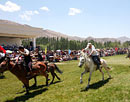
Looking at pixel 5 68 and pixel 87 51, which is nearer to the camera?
pixel 5 68

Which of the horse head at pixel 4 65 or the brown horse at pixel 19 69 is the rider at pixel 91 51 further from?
the horse head at pixel 4 65

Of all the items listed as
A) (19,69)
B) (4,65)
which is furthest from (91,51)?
(4,65)

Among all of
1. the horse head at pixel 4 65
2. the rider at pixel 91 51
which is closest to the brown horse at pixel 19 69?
the horse head at pixel 4 65

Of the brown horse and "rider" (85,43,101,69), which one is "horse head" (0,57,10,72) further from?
"rider" (85,43,101,69)

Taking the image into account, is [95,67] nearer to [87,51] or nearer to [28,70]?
[87,51]

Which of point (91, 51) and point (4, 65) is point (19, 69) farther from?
point (91, 51)

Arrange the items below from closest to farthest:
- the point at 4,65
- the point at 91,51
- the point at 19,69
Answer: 1. the point at 4,65
2. the point at 19,69
3. the point at 91,51

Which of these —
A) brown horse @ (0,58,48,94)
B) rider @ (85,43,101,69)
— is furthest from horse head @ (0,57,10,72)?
rider @ (85,43,101,69)

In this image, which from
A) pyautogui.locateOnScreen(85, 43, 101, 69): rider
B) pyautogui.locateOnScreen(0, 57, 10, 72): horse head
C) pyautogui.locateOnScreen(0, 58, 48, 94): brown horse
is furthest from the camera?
pyautogui.locateOnScreen(85, 43, 101, 69): rider

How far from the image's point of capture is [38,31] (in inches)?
1497

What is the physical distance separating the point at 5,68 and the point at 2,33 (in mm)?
25855

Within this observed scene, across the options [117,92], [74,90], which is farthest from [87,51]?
[117,92]

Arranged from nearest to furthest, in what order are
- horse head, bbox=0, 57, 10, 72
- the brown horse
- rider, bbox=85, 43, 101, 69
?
horse head, bbox=0, 57, 10, 72, the brown horse, rider, bbox=85, 43, 101, 69

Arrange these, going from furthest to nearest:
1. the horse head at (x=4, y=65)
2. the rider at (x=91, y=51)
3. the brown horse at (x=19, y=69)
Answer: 1. the rider at (x=91, y=51)
2. the brown horse at (x=19, y=69)
3. the horse head at (x=4, y=65)
